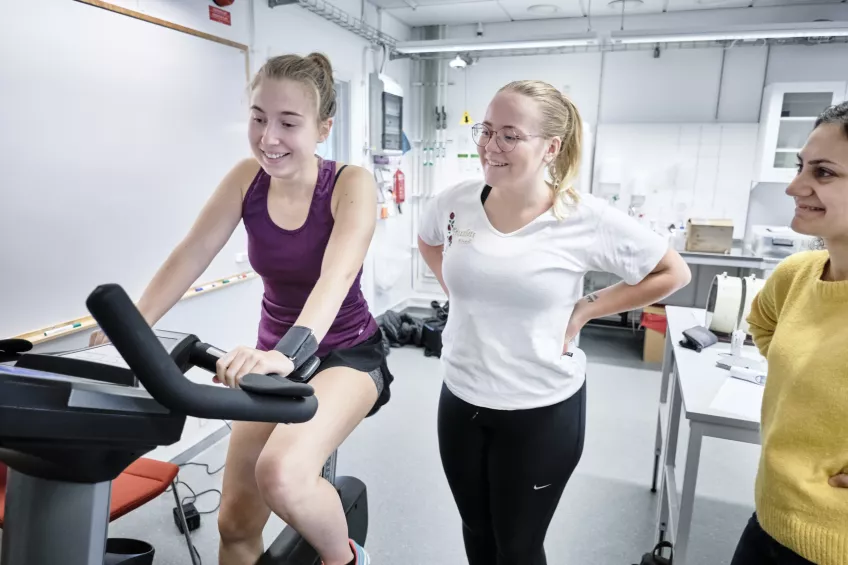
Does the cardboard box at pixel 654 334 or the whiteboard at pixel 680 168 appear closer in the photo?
the cardboard box at pixel 654 334

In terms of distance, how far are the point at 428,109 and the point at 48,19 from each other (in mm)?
4286

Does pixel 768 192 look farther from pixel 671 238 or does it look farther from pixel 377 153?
pixel 377 153

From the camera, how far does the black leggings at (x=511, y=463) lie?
1422 millimetres

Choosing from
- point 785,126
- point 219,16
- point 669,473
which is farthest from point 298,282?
point 785,126

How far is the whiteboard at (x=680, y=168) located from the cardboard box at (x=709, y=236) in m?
0.69

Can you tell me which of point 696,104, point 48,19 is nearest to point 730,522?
point 48,19

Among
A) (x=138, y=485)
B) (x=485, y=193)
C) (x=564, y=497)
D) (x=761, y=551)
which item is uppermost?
(x=485, y=193)

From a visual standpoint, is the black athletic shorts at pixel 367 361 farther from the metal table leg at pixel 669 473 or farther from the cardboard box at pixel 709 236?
the cardboard box at pixel 709 236

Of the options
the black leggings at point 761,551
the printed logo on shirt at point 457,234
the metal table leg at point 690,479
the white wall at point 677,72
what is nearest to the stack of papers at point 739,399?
the metal table leg at point 690,479

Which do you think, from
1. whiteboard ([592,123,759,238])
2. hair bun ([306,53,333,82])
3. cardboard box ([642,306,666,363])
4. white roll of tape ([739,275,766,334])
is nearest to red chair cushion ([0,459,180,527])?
hair bun ([306,53,333,82])

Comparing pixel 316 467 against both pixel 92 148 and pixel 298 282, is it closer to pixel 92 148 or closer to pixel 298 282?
pixel 298 282

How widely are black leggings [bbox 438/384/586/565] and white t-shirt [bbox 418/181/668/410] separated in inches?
2.0

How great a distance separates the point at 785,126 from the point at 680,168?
899mm

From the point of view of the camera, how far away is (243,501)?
4.44 feet
